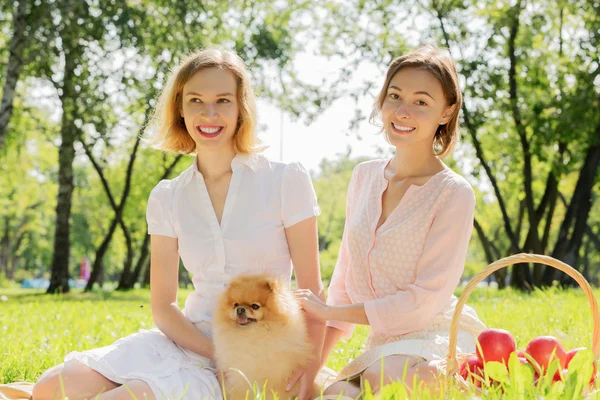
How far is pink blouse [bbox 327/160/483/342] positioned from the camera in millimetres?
3541

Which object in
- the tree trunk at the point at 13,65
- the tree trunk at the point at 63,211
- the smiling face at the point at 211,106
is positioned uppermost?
the tree trunk at the point at 13,65

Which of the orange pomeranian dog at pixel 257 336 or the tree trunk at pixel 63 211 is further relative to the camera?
the tree trunk at pixel 63 211

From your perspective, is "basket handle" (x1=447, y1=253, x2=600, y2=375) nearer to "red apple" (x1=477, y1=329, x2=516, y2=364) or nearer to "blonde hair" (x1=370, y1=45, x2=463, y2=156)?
"red apple" (x1=477, y1=329, x2=516, y2=364)

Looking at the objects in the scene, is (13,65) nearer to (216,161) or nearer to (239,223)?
(216,161)

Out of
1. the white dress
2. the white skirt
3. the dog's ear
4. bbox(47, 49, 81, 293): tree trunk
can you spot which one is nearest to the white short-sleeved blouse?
the white dress

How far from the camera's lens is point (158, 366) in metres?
3.48

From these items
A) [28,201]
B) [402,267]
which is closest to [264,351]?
[402,267]

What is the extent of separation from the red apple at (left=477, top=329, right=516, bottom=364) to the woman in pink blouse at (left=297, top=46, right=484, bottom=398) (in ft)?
0.85

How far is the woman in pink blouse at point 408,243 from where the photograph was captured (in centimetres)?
352

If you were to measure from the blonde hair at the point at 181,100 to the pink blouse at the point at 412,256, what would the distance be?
0.82m

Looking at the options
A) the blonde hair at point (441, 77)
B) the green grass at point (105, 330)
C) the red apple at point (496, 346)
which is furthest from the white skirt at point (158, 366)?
the blonde hair at point (441, 77)

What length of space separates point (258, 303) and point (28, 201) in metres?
40.0

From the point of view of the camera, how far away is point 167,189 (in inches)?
161

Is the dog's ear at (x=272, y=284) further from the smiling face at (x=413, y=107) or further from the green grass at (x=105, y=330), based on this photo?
the smiling face at (x=413, y=107)
